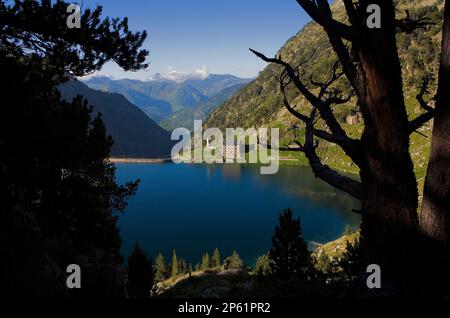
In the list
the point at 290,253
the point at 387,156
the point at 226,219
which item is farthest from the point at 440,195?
the point at 226,219

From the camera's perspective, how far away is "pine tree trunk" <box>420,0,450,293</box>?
4.19 meters

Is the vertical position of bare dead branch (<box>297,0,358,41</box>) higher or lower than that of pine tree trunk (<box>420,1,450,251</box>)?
higher

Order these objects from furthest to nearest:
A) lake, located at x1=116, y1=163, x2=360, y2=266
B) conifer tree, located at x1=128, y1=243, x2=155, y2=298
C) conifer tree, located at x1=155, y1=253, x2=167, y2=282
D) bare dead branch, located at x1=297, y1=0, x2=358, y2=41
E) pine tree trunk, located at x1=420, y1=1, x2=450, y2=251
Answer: lake, located at x1=116, y1=163, x2=360, y2=266 → conifer tree, located at x1=155, y1=253, x2=167, y2=282 → conifer tree, located at x1=128, y1=243, x2=155, y2=298 → bare dead branch, located at x1=297, y1=0, x2=358, y2=41 → pine tree trunk, located at x1=420, y1=1, x2=450, y2=251

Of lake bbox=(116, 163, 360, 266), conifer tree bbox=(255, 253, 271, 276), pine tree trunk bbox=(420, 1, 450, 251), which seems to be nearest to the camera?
pine tree trunk bbox=(420, 1, 450, 251)

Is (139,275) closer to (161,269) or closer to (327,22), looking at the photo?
(327,22)

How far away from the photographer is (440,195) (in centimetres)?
429

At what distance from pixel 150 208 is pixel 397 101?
537ft

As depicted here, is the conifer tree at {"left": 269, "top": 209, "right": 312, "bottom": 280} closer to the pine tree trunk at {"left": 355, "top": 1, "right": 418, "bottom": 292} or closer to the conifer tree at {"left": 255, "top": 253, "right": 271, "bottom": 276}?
the conifer tree at {"left": 255, "top": 253, "right": 271, "bottom": 276}

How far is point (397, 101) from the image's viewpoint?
460 centimetres

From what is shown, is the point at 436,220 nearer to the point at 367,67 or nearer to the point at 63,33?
the point at 367,67

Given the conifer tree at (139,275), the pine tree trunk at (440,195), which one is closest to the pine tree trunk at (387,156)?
the pine tree trunk at (440,195)

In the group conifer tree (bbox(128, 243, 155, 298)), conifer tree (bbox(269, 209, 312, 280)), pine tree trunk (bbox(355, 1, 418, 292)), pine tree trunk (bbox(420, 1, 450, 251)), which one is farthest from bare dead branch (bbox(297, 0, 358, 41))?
conifer tree (bbox(128, 243, 155, 298))

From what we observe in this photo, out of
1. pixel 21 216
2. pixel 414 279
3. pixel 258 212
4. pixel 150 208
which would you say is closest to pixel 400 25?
pixel 414 279

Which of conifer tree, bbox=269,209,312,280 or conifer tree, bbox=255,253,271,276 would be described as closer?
conifer tree, bbox=269,209,312,280
